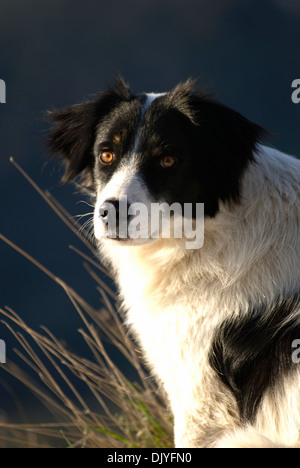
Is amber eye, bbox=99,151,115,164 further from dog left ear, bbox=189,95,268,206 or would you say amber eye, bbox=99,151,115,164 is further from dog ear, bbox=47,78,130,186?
dog left ear, bbox=189,95,268,206

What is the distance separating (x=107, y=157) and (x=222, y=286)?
0.67 metres

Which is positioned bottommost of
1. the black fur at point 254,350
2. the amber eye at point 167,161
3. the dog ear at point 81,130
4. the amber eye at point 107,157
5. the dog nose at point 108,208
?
the black fur at point 254,350

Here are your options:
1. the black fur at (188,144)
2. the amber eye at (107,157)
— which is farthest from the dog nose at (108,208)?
the amber eye at (107,157)

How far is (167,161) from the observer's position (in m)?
2.69

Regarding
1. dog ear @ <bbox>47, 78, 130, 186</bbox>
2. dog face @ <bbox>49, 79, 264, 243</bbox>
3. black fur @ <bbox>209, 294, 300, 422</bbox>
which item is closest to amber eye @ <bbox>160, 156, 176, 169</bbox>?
dog face @ <bbox>49, 79, 264, 243</bbox>

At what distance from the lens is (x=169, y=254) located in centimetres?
283

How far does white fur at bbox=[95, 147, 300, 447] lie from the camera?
2.65m

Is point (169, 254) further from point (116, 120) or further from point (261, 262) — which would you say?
point (116, 120)

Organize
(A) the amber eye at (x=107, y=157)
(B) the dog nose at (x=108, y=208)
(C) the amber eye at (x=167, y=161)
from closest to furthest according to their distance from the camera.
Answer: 1. (B) the dog nose at (x=108, y=208)
2. (C) the amber eye at (x=167, y=161)
3. (A) the amber eye at (x=107, y=157)

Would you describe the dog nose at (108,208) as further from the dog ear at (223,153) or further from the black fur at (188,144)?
the dog ear at (223,153)

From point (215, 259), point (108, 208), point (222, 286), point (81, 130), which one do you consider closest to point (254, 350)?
→ point (222, 286)

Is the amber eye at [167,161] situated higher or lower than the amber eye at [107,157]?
lower

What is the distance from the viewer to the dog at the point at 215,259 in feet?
8.57
